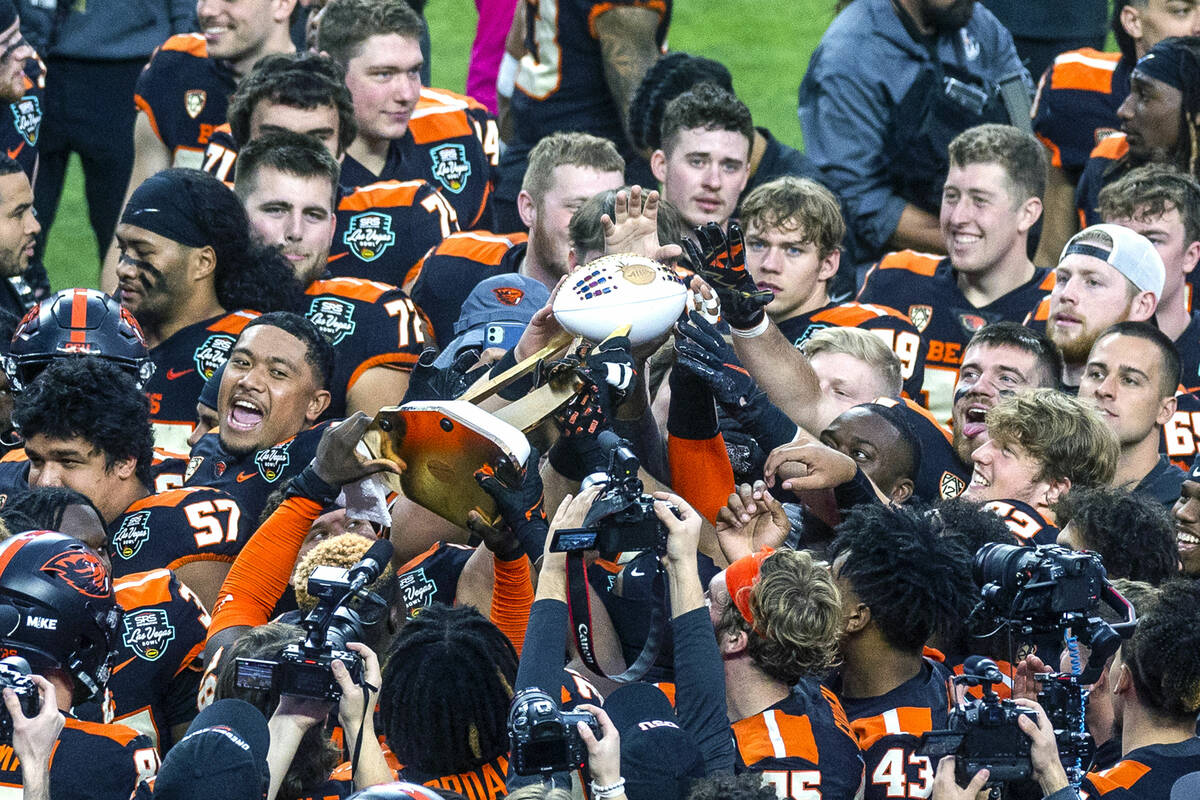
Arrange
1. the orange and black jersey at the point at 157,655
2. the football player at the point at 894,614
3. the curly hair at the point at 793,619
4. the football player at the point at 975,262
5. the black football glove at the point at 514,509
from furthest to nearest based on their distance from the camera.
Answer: the football player at the point at 975,262 < the orange and black jersey at the point at 157,655 < the football player at the point at 894,614 < the black football glove at the point at 514,509 < the curly hair at the point at 793,619

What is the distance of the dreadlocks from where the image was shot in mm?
4008

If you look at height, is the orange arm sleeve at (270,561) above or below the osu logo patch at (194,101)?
below

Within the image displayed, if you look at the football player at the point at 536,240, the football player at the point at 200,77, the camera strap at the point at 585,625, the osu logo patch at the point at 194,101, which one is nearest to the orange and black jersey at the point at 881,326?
the football player at the point at 536,240

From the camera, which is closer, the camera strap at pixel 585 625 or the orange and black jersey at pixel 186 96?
the camera strap at pixel 585 625

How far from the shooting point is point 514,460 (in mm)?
4297

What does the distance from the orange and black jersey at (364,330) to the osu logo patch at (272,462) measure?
0.68 meters

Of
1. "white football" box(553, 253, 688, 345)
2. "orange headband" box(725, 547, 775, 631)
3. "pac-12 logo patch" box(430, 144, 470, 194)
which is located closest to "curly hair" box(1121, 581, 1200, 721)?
"orange headband" box(725, 547, 775, 631)

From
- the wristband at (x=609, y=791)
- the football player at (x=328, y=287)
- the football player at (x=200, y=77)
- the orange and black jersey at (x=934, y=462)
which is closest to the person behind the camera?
the wristband at (x=609, y=791)

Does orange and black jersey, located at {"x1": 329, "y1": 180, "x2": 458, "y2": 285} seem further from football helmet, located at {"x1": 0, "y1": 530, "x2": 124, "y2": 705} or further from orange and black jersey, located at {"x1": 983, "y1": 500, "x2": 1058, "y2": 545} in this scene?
football helmet, located at {"x1": 0, "y1": 530, "x2": 124, "y2": 705}

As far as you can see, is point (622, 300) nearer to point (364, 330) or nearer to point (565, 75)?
point (364, 330)

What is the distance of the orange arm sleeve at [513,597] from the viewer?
4.57m

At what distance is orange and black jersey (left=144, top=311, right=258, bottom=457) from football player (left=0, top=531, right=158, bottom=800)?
97.5 inches

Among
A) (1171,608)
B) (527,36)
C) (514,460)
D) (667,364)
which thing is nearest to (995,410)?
(667,364)

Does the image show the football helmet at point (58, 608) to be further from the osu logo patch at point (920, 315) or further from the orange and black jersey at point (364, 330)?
the osu logo patch at point (920, 315)
